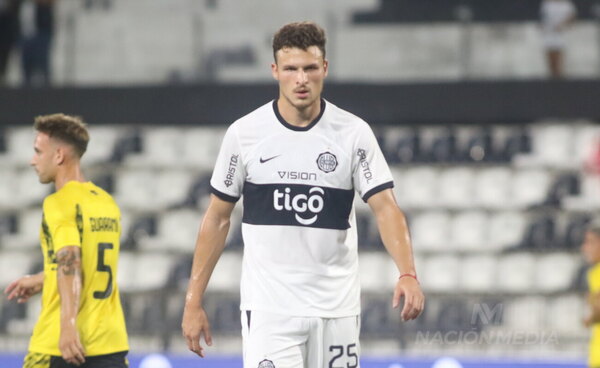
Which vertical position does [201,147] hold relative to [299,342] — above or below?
above

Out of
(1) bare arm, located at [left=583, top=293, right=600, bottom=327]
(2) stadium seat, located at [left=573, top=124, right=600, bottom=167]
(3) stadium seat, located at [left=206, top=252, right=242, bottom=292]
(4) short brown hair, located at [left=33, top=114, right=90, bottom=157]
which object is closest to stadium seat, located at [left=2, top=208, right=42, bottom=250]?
(3) stadium seat, located at [left=206, top=252, right=242, bottom=292]

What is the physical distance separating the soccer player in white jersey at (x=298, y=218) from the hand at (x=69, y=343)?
20.1 inches

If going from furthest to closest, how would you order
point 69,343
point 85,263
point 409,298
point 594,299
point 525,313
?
1. point 525,313
2. point 594,299
3. point 85,263
4. point 69,343
5. point 409,298

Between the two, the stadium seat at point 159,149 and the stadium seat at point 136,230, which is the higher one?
the stadium seat at point 159,149

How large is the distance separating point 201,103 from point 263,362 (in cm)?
745

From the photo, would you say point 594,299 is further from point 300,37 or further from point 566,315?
point 566,315

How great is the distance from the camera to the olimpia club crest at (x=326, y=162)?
4.43 metres

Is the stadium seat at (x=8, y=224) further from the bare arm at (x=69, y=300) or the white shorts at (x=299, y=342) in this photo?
Answer: the white shorts at (x=299, y=342)

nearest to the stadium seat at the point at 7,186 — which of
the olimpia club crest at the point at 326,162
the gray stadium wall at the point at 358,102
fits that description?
the gray stadium wall at the point at 358,102

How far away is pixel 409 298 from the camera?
4.15 m

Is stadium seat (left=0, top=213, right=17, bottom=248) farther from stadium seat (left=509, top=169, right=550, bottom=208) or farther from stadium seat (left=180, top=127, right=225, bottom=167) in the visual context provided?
stadium seat (left=509, top=169, right=550, bottom=208)

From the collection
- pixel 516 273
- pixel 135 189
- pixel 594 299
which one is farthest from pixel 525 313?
pixel 135 189

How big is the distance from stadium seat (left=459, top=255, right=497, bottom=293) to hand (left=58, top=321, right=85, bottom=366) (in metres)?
6.33

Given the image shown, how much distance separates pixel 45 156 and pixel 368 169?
1374mm
